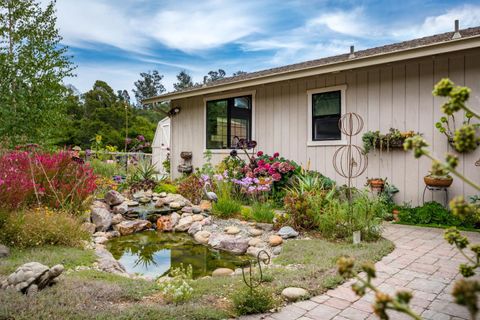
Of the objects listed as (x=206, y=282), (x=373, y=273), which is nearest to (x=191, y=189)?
(x=206, y=282)

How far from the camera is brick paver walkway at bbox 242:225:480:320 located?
228cm

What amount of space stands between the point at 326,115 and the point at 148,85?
3596cm

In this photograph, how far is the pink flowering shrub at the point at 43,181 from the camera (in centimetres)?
393

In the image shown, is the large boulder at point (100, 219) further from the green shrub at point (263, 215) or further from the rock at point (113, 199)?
the green shrub at point (263, 215)

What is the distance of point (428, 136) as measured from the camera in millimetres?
5699

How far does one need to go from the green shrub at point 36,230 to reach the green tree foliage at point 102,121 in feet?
48.7

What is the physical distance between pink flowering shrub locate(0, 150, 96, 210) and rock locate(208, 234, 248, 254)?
206 cm

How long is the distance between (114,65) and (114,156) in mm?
11060

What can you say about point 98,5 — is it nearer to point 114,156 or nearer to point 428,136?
point 114,156

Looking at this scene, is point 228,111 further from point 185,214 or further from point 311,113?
point 185,214

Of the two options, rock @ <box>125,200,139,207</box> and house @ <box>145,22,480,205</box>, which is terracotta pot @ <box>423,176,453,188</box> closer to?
house @ <box>145,22,480,205</box>

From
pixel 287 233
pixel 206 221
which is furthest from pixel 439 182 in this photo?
pixel 206 221

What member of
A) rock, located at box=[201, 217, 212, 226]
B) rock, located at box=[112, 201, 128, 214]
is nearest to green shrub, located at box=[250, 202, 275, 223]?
rock, located at box=[201, 217, 212, 226]

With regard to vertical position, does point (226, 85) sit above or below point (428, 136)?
above
